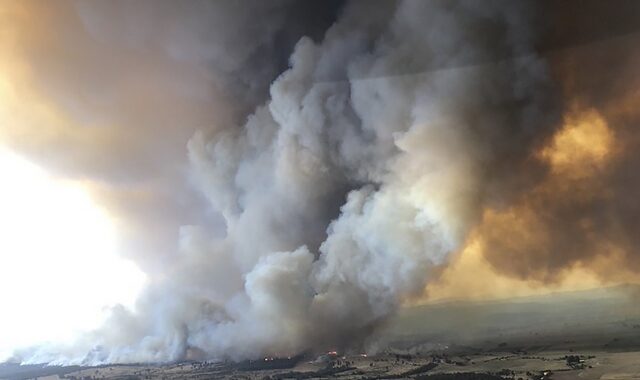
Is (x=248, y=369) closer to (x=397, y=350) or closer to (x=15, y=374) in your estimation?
(x=397, y=350)

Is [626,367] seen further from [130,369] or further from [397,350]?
[130,369]

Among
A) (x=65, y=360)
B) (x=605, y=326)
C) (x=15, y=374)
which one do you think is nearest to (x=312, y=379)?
(x=605, y=326)

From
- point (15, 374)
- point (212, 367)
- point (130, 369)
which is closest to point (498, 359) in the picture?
point (212, 367)

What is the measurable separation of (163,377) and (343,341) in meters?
11.0

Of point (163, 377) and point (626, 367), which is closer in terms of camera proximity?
point (626, 367)

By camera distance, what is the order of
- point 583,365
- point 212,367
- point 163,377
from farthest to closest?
point 212,367 → point 163,377 → point 583,365

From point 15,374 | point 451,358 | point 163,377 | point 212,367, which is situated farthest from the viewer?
point 15,374

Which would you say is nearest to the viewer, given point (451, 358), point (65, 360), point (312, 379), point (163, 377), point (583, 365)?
point (583, 365)

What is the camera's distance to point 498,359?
27.7 m

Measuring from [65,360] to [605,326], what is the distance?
145 ft

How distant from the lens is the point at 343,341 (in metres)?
33.4

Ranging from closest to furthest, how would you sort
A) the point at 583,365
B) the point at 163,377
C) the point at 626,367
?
1. the point at 626,367
2. the point at 583,365
3. the point at 163,377

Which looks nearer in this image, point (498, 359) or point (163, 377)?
point (498, 359)

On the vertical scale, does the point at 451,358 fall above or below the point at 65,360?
below
